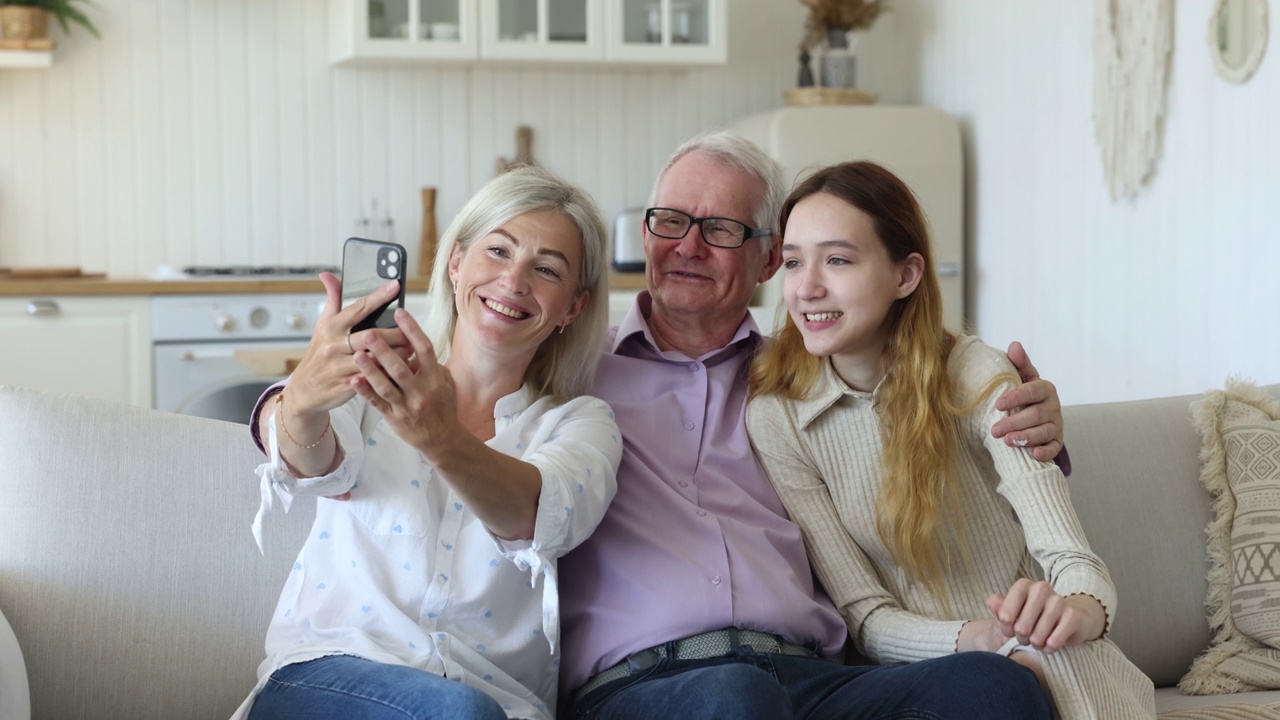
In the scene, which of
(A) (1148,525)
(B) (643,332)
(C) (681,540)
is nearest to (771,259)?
(B) (643,332)

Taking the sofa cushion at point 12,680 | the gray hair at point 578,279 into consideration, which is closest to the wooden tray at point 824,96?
the gray hair at point 578,279

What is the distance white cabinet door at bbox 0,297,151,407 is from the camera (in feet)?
12.2

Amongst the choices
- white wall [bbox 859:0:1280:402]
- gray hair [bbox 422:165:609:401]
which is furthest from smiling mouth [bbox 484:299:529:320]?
white wall [bbox 859:0:1280:402]

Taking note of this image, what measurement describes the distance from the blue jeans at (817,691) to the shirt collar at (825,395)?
13.9 inches

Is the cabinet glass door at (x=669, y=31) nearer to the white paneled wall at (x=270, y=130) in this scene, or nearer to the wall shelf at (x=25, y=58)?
the white paneled wall at (x=270, y=130)

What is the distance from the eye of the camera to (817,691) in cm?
159

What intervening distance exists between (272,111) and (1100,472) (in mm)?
3168

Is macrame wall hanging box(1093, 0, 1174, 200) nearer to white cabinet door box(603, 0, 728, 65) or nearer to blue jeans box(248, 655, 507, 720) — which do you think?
white cabinet door box(603, 0, 728, 65)

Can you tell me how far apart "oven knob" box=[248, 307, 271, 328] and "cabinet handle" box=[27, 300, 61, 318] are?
54 centimetres

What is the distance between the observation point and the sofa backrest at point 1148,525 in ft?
6.58

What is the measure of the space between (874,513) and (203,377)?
2628mm

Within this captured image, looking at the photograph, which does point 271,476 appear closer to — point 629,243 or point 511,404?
point 511,404

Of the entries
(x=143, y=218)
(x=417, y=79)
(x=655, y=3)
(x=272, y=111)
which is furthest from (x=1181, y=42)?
(x=143, y=218)

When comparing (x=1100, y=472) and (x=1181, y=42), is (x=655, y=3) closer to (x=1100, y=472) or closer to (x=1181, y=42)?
(x=1181, y=42)
